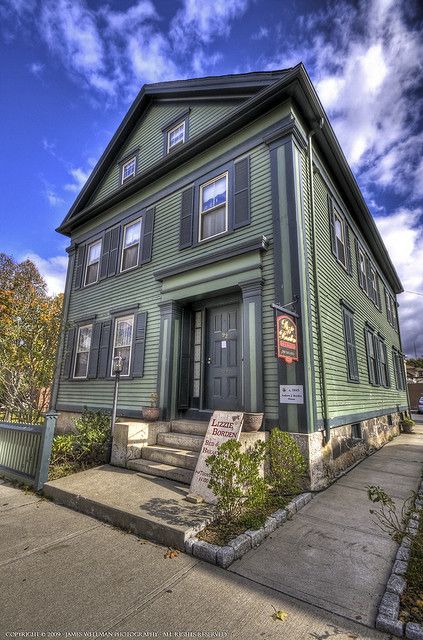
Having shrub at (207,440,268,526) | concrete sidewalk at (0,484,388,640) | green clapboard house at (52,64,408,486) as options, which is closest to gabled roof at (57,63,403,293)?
green clapboard house at (52,64,408,486)

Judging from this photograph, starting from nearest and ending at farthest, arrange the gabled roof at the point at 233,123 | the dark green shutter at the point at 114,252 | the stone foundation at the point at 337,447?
the stone foundation at the point at 337,447, the gabled roof at the point at 233,123, the dark green shutter at the point at 114,252

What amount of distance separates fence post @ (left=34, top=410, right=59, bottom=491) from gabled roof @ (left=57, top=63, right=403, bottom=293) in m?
7.26

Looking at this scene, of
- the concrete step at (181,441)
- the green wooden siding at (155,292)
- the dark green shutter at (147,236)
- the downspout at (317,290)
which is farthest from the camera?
the dark green shutter at (147,236)

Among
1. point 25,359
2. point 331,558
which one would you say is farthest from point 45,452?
point 331,558

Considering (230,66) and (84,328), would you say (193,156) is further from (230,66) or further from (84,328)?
(84,328)

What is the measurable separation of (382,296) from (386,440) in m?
6.71

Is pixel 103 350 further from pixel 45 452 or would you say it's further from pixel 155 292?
pixel 45 452

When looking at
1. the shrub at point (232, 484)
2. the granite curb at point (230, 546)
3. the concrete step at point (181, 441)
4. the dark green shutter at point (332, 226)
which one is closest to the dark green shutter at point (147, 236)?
the concrete step at point (181, 441)

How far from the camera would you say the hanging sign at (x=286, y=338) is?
15.9 feet

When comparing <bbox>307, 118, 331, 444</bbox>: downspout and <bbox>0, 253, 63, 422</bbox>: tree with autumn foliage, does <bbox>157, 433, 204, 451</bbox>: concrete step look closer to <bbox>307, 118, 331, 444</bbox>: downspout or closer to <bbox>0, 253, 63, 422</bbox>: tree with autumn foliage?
<bbox>307, 118, 331, 444</bbox>: downspout

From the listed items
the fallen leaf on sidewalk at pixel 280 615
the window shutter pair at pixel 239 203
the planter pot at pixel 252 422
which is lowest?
the fallen leaf on sidewalk at pixel 280 615

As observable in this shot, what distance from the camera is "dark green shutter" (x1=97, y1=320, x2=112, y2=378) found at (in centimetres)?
894

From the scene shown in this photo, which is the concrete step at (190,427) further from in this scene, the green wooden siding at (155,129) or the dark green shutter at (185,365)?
the green wooden siding at (155,129)

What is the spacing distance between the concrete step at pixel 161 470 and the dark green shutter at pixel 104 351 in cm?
389
